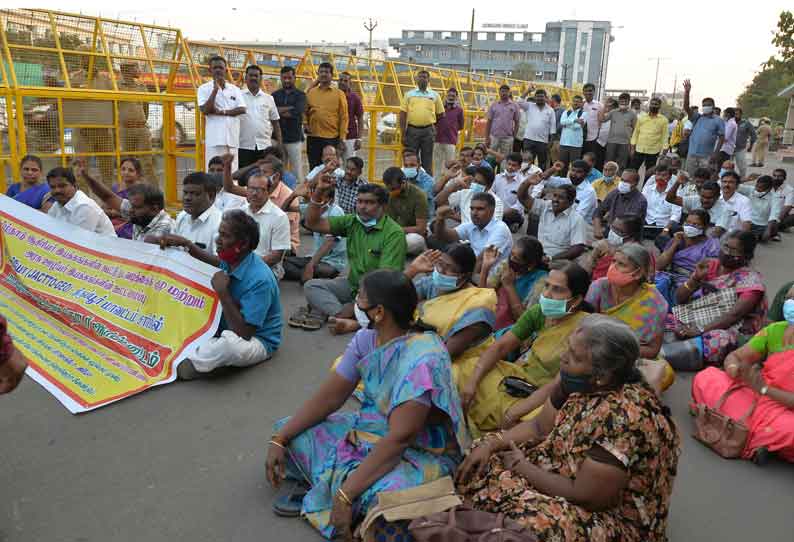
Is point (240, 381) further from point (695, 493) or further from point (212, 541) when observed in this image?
point (695, 493)

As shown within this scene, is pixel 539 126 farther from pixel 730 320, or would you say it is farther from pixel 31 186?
pixel 31 186

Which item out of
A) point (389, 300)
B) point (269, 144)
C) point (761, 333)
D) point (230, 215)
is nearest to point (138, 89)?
point (269, 144)

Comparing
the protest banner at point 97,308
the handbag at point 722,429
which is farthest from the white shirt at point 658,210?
the protest banner at point 97,308

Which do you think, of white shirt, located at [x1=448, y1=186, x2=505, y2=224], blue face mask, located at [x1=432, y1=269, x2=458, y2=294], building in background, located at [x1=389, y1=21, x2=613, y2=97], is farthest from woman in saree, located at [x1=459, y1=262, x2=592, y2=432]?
building in background, located at [x1=389, y1=21, x2=613, y2=97]

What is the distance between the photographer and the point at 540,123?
11.7 m

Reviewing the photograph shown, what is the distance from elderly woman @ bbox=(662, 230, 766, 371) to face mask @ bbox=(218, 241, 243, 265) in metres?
3.04

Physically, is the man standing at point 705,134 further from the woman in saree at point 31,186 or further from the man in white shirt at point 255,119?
the woman in saree at point 31,186

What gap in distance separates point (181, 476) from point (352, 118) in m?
7.97

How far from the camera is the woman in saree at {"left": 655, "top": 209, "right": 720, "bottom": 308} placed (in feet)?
18.9

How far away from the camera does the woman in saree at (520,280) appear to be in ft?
14.2

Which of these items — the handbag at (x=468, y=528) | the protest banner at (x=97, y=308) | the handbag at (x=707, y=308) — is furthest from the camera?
the handbag at (x=707, y=308)

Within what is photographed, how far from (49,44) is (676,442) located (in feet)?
26.4

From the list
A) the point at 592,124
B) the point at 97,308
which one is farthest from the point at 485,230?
the point at 592,124

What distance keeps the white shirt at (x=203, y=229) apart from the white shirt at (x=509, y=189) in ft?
15.0
